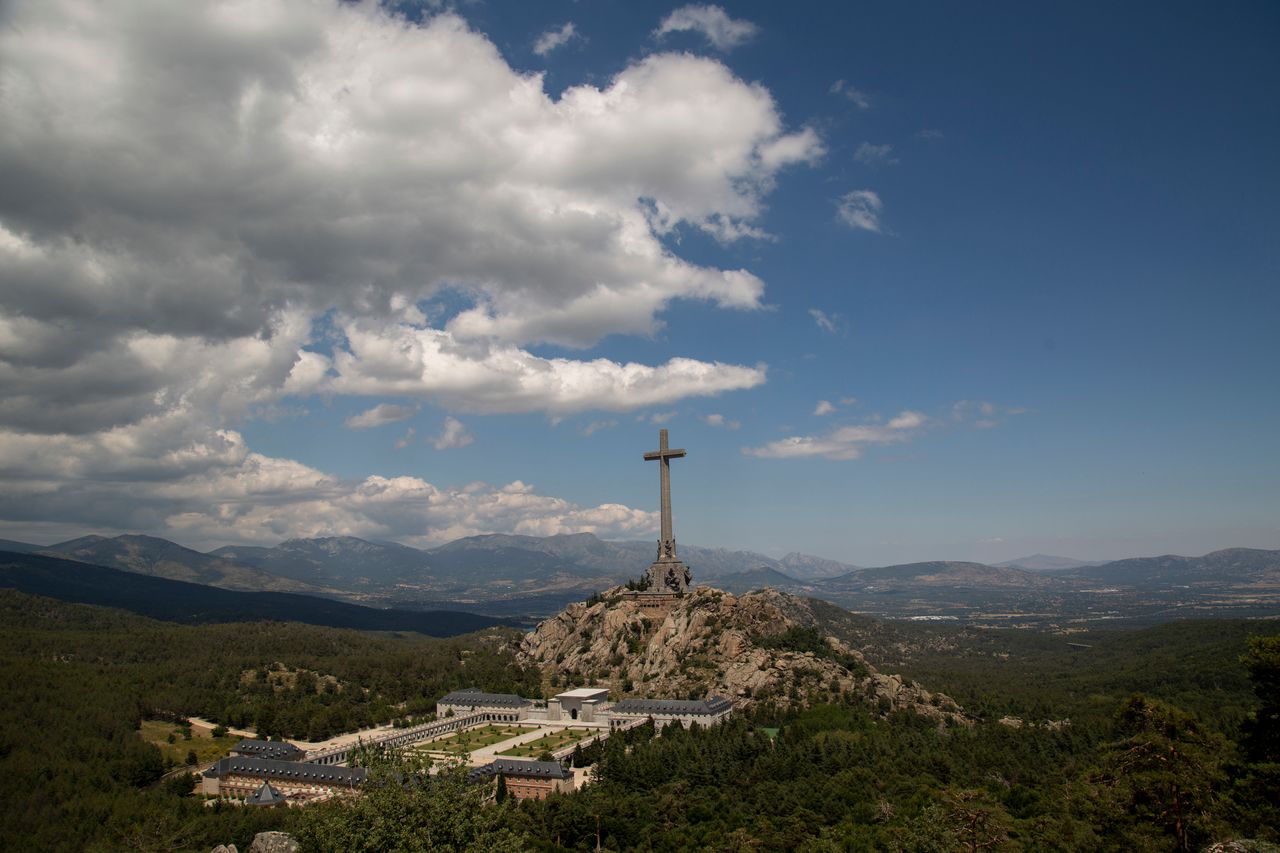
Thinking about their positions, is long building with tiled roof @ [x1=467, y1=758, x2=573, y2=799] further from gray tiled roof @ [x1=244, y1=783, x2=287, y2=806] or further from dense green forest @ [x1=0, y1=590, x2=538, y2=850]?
dense green forest @ [x1=0, y1=590, x2=538, y2=850]

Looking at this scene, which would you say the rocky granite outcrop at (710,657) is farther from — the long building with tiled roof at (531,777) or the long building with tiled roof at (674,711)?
the long building with tiled roof at (531,777)

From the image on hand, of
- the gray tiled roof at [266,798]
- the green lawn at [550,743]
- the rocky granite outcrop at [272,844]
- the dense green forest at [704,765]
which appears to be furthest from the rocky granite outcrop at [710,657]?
the rocky granite outcrop at [272,844]

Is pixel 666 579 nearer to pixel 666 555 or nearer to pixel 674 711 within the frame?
pixel 666 555

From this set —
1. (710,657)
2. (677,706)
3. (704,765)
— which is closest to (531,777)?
(704,765)

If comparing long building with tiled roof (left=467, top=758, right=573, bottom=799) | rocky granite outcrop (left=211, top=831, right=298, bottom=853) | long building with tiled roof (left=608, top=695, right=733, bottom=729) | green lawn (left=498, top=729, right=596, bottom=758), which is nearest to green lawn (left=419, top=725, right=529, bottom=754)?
green lawn (left=498, top=729, right=596, bottom=758)

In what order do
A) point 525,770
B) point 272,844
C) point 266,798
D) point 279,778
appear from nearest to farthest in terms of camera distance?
point 272,844 < point 266,798 < point 525,770 < point 279,778

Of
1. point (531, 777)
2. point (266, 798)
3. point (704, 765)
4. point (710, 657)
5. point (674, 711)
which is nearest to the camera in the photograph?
point (266, 798)
